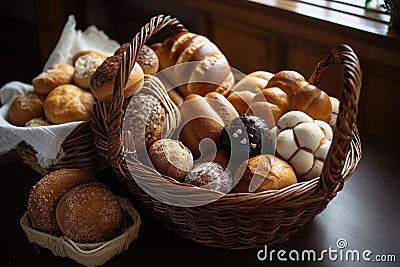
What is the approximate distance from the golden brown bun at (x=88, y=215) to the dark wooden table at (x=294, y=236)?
0.18ft

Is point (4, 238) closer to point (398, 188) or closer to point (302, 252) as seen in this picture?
point (302, 252)

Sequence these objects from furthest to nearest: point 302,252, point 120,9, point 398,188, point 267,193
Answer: point 120,9
point 398,188
point 302,252
point 267,193

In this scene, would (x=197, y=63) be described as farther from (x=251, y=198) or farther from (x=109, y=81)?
(x=251, y=198)

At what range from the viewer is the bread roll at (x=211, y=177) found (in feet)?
2.87

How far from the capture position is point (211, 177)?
882mm

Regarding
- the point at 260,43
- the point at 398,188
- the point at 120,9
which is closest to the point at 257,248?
the point at 398,188

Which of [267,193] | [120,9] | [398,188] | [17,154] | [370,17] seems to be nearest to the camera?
[267,193]

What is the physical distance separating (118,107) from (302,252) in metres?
0.41

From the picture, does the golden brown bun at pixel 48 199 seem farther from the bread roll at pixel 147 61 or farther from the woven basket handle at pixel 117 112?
the bread roll at pixel 147 61

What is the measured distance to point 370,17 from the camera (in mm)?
1543

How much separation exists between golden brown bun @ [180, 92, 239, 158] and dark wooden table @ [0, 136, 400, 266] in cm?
17

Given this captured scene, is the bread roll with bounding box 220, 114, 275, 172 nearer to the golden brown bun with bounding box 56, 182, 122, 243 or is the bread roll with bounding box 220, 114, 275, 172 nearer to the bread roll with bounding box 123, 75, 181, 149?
the bread roll with bounding box 123, 75, 181, 149

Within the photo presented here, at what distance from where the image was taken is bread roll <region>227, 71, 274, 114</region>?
3.50 feet

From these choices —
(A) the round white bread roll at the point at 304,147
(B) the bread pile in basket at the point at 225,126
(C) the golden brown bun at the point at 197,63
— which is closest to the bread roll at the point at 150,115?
(B) the bread pile in basket at the point at 225,126
